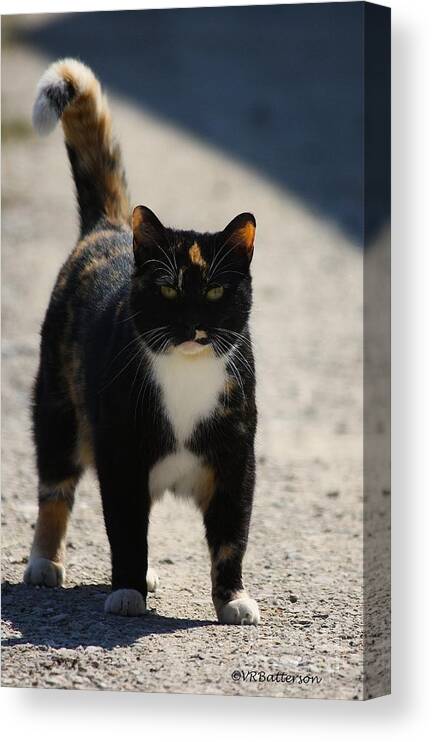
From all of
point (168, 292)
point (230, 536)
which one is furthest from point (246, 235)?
point (230, 536)

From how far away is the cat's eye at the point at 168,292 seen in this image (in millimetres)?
3348

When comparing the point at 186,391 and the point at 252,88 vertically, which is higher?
the point at 252,88

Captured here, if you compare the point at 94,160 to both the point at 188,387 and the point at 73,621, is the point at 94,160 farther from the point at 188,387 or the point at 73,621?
the point at 73,621

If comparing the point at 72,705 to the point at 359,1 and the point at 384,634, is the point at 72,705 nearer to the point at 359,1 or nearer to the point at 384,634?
the point at 384,634

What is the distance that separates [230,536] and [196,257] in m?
0.74

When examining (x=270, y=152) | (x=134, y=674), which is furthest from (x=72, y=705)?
(x=270, y=152)

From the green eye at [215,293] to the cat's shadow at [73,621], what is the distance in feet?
2.79

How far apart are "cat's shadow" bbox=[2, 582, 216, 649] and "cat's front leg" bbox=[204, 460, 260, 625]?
0.09 metres

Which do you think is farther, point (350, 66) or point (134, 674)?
point (350, 66)

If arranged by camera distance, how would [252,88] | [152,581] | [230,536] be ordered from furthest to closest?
[252,88], [152,581], [230,536]

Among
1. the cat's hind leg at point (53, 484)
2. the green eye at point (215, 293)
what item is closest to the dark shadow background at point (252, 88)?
the cat's hind leg at point (53, 484)

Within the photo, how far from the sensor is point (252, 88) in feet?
25.3

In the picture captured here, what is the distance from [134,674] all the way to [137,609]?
235 millimetres

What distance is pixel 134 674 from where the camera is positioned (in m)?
3.35
